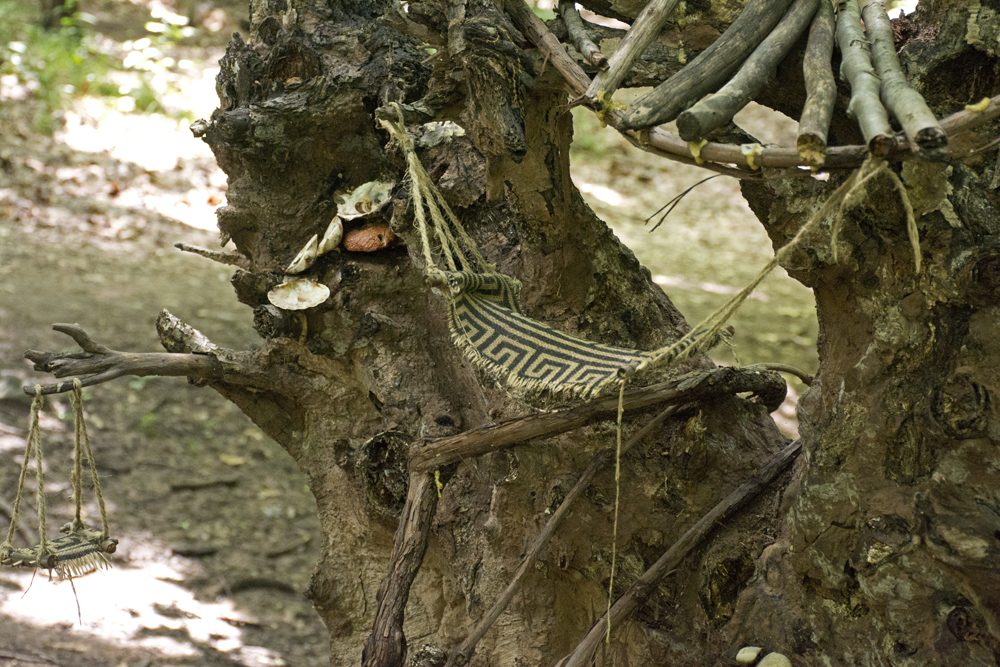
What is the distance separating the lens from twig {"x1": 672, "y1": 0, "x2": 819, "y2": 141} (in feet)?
4.49

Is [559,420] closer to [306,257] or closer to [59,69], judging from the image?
[306,257]

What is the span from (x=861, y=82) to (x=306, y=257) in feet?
5.48

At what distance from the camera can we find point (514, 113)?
77.4 inches

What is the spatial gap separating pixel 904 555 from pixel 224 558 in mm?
3005

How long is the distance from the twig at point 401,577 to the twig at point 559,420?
65mm

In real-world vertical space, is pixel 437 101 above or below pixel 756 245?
above

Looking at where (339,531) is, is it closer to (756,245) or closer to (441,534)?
(441,534)

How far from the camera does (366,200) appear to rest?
8.14ft

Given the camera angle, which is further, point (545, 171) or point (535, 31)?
point (545, 171)

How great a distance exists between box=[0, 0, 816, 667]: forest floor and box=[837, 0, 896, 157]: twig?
2.82 m

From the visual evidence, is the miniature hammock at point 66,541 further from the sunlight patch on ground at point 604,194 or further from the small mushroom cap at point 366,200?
the sunlight patch on ground at point 604,194

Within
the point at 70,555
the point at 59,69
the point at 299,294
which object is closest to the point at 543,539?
the point at 299,294

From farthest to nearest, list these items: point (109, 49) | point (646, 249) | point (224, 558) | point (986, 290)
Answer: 1. point (109, 49)
2. point (646, 249)
3. point (224, 558)
4. point (986, 290)

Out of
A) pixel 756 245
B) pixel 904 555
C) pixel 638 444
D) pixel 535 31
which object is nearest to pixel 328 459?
pixel 638 444
